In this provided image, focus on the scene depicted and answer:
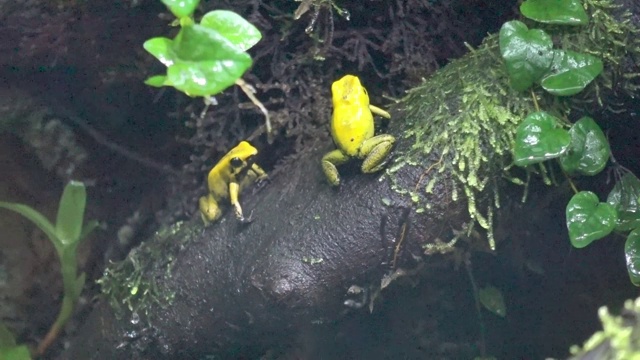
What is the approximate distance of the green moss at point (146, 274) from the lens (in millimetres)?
2615

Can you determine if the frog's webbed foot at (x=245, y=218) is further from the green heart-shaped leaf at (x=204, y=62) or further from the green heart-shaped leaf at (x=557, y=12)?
the green heart-shaped leaf at (x=557, y=12)

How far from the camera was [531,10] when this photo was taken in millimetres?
1964

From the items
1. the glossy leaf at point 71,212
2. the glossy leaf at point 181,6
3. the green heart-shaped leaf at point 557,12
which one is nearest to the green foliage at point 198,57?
the glossy leaf at point 181,6

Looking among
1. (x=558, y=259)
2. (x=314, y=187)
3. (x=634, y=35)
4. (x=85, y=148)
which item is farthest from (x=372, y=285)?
(x=85, y=148)

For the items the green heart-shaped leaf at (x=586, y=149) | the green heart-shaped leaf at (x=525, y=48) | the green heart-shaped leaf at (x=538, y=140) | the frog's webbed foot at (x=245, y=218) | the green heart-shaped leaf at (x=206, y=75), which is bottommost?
the frog's webbed foot at (x=245, y=218)

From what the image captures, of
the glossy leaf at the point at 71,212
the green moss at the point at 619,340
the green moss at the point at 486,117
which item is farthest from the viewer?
the glossy leaf at the point at 71,212

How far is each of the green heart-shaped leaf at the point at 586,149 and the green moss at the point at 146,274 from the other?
5.25ft

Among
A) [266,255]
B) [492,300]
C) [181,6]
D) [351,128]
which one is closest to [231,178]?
[266,255]

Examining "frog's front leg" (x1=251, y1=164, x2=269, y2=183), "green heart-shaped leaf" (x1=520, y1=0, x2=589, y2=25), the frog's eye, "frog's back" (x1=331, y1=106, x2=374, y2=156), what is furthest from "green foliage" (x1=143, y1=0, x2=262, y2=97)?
"green heart-shaped leaf" (x1=520, y1=0, x2=589, y2=25)

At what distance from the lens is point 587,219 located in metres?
1.92

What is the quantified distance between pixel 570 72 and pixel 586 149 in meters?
0.27

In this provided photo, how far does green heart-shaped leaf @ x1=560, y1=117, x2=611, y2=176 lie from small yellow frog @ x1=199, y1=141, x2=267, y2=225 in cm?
122

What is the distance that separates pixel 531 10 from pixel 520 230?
850mm

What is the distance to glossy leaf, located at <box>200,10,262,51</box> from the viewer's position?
1754mm
